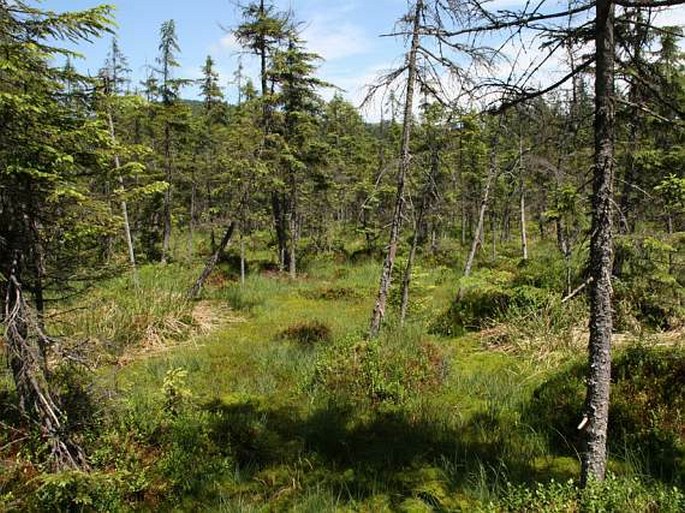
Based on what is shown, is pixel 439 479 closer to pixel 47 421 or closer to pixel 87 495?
pixel 87 495

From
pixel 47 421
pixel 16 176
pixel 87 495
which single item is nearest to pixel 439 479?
pixel 87 495

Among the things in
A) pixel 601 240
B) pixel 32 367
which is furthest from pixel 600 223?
pixel 32 367

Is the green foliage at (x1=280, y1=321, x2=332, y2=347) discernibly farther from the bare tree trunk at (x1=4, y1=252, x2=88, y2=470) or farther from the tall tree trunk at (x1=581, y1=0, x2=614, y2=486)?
the tall tree trunk at (x1=581, y1=0, x2=614, y2=486)

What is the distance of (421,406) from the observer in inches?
281

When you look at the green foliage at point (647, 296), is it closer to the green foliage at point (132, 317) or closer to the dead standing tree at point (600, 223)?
the dead standing tree at point (600, 223)

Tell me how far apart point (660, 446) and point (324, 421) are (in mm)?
4158

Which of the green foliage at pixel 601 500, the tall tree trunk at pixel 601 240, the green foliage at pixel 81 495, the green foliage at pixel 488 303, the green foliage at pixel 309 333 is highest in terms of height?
the tall tree trunk at pixel 601 240

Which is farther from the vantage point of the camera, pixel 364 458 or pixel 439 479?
pixel 364 458

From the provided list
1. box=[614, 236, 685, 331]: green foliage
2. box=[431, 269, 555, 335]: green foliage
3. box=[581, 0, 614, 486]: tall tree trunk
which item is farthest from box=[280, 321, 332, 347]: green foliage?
box=[581, 0, 614, 486]: tall tree trunk

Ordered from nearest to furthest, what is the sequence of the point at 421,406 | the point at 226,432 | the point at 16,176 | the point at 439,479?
the point at 439,479
the point at 16,176
the point at 226,432
the point at 421,406

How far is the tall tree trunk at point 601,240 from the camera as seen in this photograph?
4.07m

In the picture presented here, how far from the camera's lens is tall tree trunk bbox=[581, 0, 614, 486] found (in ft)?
13.4

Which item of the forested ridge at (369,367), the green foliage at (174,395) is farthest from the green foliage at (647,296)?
the green foliage at (174,395)

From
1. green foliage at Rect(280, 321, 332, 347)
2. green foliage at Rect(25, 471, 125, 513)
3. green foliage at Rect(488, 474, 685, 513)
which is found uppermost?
green foliage at Rect(488, 474, 685, 513)
